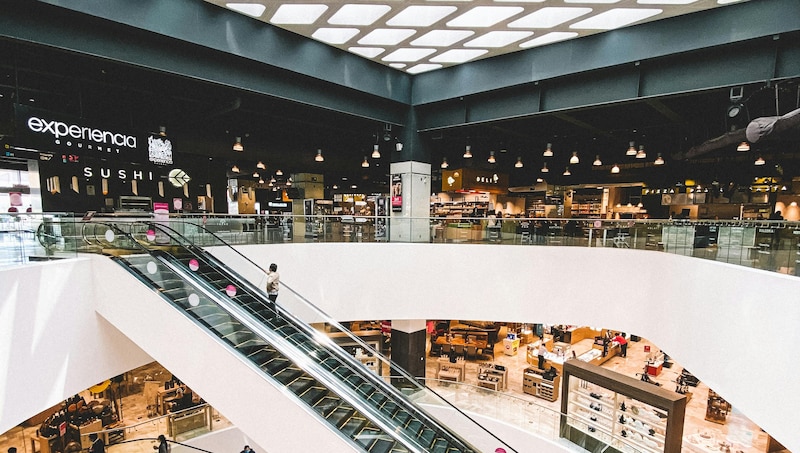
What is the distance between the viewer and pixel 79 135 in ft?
19.8

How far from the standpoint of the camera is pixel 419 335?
37.9 feet

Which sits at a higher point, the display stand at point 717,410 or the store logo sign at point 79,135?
the store logo sign at point 79,135

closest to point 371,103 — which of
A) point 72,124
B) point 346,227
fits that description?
point 346,227

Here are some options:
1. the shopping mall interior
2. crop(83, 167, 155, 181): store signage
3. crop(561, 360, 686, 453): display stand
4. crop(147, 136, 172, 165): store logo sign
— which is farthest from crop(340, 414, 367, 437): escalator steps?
crop(83, 167, 155, 181): store signage

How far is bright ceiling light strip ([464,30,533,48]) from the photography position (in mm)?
7453

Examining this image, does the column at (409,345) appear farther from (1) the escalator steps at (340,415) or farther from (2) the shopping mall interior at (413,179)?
(1) the escalator steps at (340,415)

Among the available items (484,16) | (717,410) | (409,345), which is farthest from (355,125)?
(717,410)

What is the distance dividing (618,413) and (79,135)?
12.4 m

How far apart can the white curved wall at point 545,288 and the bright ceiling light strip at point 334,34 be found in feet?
15.9

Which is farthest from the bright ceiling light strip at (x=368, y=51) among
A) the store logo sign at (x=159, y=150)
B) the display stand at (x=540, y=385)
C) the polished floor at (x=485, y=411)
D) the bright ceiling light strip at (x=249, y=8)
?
the display stand at (x=540, y=385)

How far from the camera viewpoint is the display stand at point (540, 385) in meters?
11.6

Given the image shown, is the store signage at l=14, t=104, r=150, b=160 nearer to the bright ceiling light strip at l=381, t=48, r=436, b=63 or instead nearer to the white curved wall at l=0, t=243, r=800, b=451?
the white curved wall at l=0, t=243, r=800, b=451

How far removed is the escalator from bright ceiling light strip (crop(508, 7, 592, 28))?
684 centimetres

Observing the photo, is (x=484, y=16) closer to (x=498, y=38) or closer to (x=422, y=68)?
(x=498, y=38)
